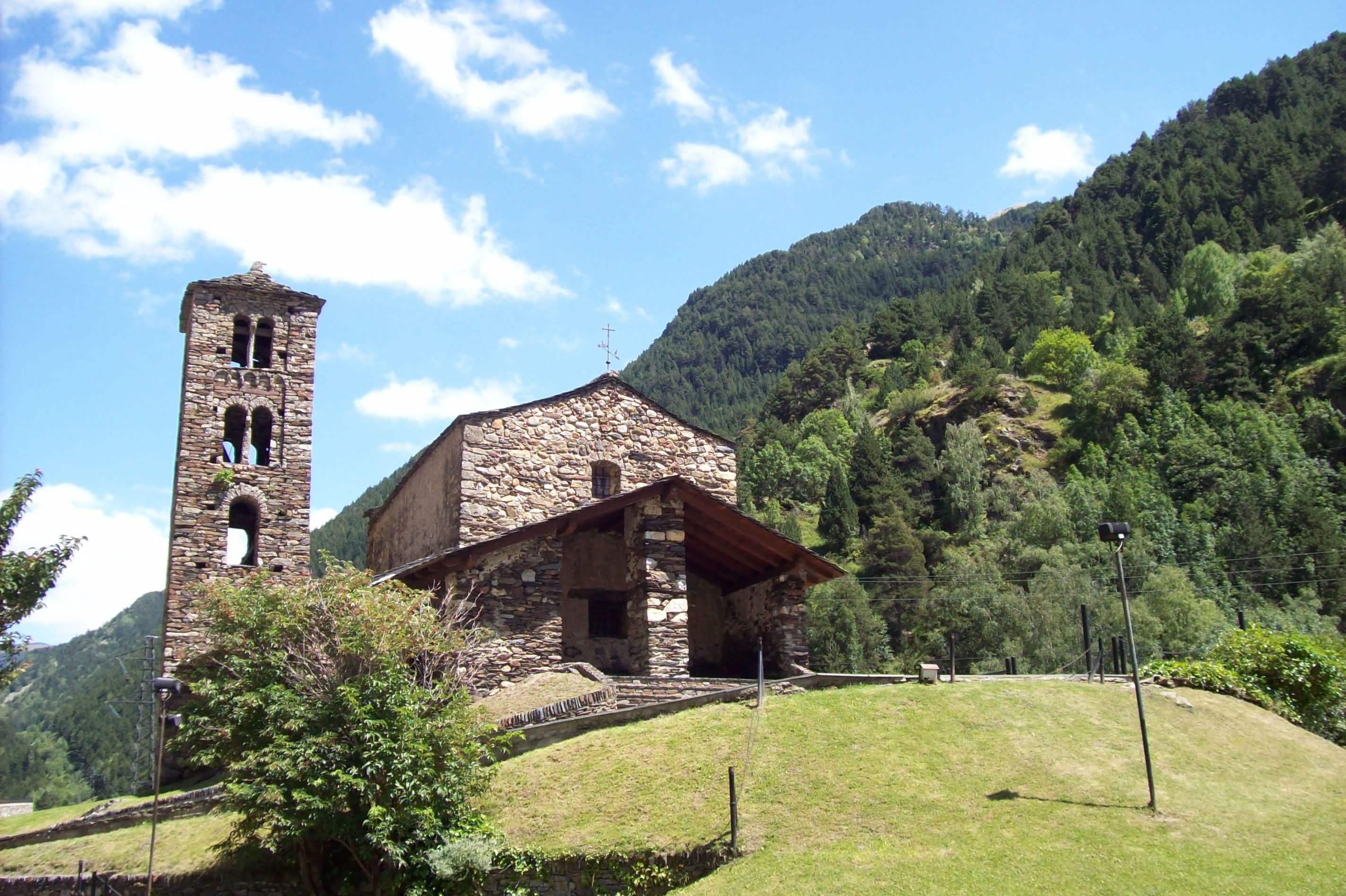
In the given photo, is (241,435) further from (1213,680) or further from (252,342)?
(1213,680)

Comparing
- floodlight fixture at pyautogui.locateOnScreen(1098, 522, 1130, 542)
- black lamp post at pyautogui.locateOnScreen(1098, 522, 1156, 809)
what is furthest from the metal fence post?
floodlight fixture at pyautogui.locateOnScreen(1098, 522, 1130, 542)

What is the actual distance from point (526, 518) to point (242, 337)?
11262 mm

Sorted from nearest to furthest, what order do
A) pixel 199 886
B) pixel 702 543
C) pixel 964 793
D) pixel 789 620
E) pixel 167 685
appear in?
1. pixel 964 793
2. pixel 199 886
3. pixel 167 685
4. pixel 789 620
5. pixel 702 543

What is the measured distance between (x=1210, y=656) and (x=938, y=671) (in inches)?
256

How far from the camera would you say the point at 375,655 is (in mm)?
18016

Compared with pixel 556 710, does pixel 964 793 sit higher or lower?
lower

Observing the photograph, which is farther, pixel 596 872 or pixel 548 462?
pixel 548 462

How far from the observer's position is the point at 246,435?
3028 cm

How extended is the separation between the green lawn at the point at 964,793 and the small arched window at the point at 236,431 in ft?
52.1

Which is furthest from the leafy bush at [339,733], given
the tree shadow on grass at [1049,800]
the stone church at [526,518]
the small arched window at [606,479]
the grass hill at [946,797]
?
the small arched window at [606,479]

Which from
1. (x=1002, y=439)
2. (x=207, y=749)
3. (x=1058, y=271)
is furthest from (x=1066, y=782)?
(x=1058, y=271)

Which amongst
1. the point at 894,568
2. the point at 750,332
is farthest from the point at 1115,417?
the point at 750,332

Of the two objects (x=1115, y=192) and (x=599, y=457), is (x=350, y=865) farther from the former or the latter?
(x=1115, y=192)

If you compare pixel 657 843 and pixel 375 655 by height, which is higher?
pixel 375 655
